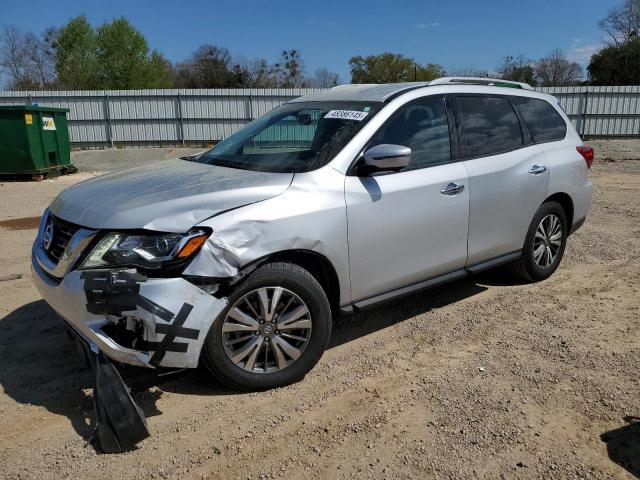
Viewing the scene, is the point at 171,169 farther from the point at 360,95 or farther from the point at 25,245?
the point at 25,245

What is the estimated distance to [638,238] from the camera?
22.3ft

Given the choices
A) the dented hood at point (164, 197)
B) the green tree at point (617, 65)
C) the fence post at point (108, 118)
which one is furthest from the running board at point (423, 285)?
the green tree at point (617, 65)

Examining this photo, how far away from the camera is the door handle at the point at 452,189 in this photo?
3.95 meters

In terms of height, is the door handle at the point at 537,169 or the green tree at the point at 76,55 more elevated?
the green tree at the point at 76,55

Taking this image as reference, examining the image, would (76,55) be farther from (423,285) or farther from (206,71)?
(423,285)

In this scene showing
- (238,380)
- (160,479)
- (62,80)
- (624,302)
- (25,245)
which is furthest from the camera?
(62,80)

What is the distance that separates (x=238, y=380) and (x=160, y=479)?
74 centimetres

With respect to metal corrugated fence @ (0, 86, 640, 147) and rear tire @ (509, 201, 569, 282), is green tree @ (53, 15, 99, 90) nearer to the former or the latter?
metal corrugated fence @ (0, 86, 640, 147)

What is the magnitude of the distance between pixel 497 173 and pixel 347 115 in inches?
56.2

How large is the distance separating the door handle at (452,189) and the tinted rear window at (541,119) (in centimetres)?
137

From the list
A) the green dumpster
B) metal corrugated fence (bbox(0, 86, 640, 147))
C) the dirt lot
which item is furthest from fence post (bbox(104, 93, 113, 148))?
the dirt lot

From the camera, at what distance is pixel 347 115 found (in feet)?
12.5

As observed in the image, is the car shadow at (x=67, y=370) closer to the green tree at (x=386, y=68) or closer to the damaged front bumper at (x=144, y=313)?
the damaged front bumper at (x=144, y=313)

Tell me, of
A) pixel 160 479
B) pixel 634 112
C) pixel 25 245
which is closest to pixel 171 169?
pixel 160 479
